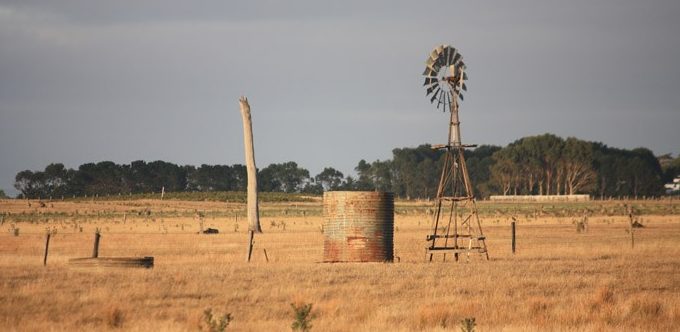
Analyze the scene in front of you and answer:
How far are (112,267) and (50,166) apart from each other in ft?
517

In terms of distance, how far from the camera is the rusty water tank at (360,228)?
34.6 meters

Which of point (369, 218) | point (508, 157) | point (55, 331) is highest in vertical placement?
point (508, 157)

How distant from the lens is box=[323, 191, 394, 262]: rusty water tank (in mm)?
34562

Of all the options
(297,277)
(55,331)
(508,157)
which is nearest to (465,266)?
(297,277)

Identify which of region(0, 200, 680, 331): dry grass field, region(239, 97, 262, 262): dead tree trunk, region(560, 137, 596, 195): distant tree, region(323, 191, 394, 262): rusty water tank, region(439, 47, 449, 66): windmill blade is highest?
region(560, 137, 596, 195): distant tree

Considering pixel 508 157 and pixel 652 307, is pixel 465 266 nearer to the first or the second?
pixel 652 307

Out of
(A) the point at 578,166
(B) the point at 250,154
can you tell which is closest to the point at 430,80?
(B) the point at 250,154

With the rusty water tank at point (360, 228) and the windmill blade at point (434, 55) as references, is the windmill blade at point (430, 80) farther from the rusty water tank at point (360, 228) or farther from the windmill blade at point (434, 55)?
the rusty water tank at point (360, 228)

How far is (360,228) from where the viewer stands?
34.6m

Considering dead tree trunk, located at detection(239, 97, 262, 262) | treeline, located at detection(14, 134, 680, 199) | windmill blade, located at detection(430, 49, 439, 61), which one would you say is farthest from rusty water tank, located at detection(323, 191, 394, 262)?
treeline, located at detection(14, 134, 680, 199)

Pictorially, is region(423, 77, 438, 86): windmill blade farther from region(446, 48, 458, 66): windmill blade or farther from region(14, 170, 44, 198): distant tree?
region(14, 170, 44, 198): distant tree

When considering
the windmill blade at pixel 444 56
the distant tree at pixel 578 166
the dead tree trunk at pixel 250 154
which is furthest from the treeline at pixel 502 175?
the windmill blade at pixel 444 56

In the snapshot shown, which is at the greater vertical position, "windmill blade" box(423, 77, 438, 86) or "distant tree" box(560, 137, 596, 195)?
"distant tree" box(560, 137, 596, 195)

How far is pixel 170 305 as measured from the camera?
2358cm
